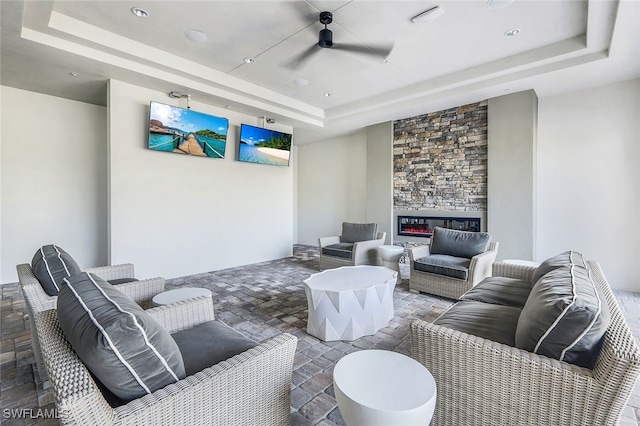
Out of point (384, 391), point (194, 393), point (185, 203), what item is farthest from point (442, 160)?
point (194, 393)

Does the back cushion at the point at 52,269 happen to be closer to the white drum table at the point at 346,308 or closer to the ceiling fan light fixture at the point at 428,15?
the white drum table at the point at 346,308

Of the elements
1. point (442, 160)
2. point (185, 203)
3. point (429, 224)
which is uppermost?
point (442, 160)

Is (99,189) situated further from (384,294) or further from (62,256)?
(384,294)

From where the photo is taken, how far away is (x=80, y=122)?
15.8ft

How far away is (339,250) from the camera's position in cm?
486

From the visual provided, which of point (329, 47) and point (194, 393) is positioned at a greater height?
point (329, 47)

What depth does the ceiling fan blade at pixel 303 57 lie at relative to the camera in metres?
3.40

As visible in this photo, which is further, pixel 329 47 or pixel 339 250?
pixel 339 250

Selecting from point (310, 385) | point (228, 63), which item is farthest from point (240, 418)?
point (228, 63)

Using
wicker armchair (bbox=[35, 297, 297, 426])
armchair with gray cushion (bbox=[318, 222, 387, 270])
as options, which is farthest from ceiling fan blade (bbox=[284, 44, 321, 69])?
wicker armchair (bbox=[35, 297, 297, 426])

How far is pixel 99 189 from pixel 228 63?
3.20 m

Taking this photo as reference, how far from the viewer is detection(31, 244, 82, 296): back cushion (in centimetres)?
199

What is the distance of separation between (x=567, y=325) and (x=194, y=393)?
1.53 meters

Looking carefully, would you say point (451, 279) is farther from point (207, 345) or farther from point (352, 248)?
point (207, 345)
